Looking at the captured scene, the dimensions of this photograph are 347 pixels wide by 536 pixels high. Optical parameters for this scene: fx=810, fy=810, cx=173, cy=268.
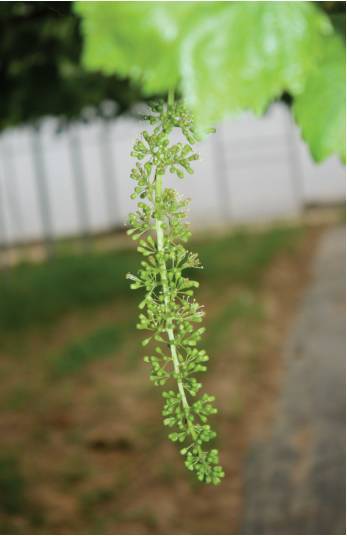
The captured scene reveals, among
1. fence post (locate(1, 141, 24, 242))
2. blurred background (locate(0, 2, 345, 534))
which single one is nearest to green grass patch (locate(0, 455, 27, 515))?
blurred background (locate(0, 2, 345, 534))

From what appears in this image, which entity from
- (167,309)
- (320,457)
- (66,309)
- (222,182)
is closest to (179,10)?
(167,309)

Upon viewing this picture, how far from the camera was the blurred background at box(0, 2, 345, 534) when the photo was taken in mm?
4160

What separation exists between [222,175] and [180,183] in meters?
1.03

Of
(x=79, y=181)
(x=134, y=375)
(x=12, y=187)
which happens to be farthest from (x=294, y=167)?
(x=134, y=375)

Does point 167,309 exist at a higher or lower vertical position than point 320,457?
higher

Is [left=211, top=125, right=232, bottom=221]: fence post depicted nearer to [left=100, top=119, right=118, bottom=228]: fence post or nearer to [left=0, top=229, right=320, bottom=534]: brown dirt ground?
[left=100, top=119, right=118, bottom=228]: fence post

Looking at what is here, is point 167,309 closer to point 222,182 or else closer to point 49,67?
point 49,67

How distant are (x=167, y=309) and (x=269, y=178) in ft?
57.1

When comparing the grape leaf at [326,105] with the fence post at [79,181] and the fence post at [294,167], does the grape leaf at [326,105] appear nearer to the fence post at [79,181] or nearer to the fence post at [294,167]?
the fence post at [79,181]

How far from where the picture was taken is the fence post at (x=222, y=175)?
1748 centimetres

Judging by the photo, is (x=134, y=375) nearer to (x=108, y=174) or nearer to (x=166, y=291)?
(x=166, y=291)

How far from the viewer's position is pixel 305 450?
504cm

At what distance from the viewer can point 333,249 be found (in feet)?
41.7

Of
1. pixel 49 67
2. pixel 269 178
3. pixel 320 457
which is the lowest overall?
pixel 320 457
